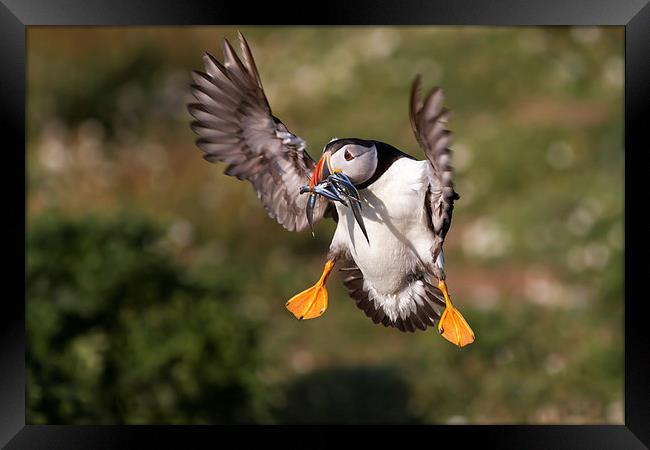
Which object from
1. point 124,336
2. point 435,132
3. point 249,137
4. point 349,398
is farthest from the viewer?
point 349,398

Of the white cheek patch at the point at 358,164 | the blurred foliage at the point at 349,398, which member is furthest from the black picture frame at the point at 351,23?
the blurred foliage at the point at 349,398

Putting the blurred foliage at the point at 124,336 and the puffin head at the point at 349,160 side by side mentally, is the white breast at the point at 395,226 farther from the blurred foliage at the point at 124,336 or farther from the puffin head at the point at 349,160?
the blurred foliage at the point at 124,336

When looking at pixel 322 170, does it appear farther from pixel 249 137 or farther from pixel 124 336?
pixel 124 336

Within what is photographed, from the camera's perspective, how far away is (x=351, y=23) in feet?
6.26

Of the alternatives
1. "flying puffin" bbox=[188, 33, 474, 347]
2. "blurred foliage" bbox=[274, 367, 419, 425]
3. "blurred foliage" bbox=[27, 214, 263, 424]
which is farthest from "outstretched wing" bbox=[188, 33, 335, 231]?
"blurred foliage" bbox=[274, 367, 419, 425]

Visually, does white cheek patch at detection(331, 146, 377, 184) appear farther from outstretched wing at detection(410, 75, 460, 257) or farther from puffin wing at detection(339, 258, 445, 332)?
puffin wing at detection(339, 258, 445, 332)

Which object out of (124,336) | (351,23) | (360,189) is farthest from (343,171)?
(124,336)

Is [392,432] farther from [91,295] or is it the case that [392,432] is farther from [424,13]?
[91,295]

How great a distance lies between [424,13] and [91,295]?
2167 mm

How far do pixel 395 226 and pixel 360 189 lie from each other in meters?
0.10

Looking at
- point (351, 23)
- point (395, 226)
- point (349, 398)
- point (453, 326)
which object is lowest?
point (349, 398)

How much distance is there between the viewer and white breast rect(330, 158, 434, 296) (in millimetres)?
1566

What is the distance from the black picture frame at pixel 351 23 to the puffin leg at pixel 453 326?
1.97 feet

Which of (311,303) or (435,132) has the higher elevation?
(435,132)
